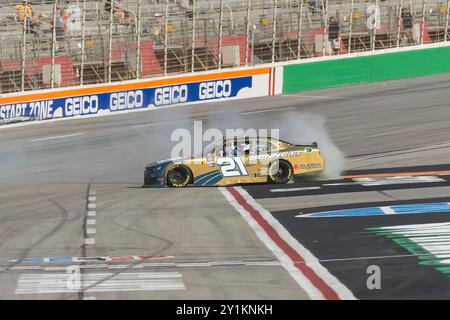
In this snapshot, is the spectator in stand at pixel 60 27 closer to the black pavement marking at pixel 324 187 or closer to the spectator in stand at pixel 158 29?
the spectator in stand at pixel 158 29

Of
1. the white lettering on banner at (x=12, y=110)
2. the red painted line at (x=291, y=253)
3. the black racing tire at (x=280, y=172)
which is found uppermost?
the white lettering on banner at (x=12, y=110)

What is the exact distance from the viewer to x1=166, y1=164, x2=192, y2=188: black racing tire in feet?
70.7

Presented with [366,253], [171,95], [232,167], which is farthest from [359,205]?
[171,95]

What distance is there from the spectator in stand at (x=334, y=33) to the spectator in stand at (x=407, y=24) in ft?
11.8

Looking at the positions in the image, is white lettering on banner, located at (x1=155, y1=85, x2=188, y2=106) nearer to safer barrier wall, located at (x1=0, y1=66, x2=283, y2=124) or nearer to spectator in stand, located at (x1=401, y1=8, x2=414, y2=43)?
safer barrier wall, located at (x1=0, y1=66, x2=283, y2=124)

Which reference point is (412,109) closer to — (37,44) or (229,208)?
(37,44)

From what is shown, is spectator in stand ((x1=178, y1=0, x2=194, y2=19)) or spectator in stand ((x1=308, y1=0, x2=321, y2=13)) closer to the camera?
spectator in stand ((x1=178, y1=0, x2=194, y2=19))

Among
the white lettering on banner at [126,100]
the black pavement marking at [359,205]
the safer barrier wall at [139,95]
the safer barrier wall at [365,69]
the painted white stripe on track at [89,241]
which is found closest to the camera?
the painted white stripe on track at [89,241]

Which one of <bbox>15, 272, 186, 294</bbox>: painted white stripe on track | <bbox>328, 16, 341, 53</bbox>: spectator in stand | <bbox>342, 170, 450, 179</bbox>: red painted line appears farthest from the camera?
<bbox>328, 16, 341, 53</bbox>: spectator in stand

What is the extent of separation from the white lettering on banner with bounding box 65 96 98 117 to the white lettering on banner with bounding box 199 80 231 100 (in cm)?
451

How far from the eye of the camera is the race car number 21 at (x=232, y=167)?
21.2 metres

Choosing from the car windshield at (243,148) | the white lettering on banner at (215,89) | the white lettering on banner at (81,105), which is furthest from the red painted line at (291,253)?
the white lettering on banner at (215,89)
